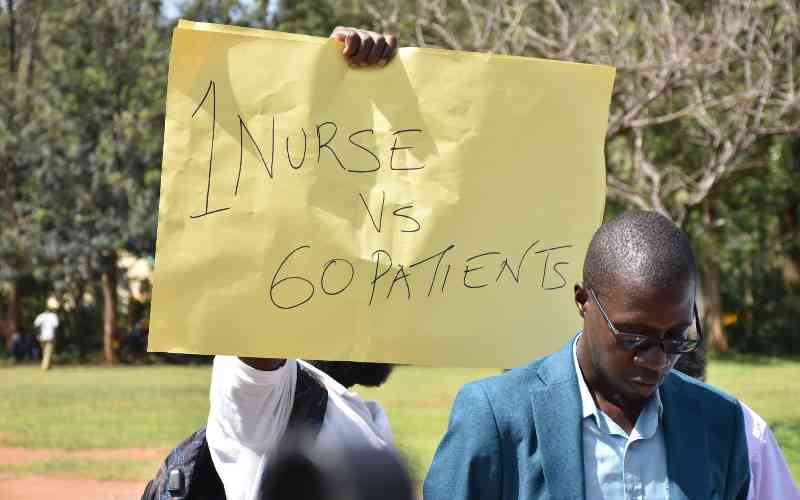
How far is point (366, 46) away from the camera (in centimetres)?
263

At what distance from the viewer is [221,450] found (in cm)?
254

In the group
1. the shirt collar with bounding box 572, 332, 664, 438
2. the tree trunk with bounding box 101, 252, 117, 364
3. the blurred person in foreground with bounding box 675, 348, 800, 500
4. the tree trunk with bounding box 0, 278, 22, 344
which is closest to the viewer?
the shirt collar with bounding box 572, 332, 664, 438

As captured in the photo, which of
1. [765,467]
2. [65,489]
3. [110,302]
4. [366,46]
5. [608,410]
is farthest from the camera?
[110,302]

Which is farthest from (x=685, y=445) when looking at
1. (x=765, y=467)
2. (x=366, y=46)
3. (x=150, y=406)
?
(x=150, y=406)

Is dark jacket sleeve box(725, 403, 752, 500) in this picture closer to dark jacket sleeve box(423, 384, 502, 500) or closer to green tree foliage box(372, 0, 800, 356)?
dark jacket sleeve box(423, 384, 502, 500)

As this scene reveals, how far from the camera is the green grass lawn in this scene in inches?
474

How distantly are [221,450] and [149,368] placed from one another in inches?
989

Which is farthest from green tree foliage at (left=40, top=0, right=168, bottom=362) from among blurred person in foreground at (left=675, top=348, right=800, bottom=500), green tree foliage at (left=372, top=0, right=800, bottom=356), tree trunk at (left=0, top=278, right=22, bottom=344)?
blurred person in foreground at (left=675, top=348, right=800, bottom=500)

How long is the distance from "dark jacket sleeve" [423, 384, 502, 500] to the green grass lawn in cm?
761

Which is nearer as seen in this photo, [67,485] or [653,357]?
[653,357]

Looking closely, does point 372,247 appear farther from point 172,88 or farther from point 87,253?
point 87,253

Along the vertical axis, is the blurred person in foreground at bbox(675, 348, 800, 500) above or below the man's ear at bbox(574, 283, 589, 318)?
below

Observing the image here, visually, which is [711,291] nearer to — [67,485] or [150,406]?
[150,406]

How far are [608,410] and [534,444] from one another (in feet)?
0.53
